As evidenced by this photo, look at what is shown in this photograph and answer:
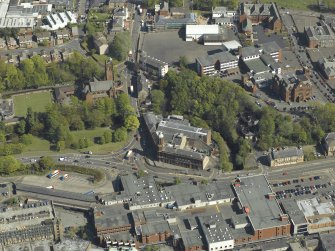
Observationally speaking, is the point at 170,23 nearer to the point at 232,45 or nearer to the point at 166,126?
the point at 232,45

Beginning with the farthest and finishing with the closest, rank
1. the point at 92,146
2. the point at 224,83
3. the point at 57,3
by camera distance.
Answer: the point at 57,3 < the point at 224,83 < the point at 92,146

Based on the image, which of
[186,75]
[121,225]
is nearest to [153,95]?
[186,75]

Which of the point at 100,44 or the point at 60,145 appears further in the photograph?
the point at 100,44

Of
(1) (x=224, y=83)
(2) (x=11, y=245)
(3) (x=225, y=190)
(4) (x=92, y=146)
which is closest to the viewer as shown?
(2) (x=11, y=245)

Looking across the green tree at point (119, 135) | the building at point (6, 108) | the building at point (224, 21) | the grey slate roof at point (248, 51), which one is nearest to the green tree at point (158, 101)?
the green tree at point (119, 135)

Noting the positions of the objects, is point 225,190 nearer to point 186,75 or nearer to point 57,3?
point 186,75

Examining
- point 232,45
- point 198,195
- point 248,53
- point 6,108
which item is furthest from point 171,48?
point 198,195

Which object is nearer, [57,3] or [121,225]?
[121,225]

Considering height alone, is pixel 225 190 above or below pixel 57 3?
below
